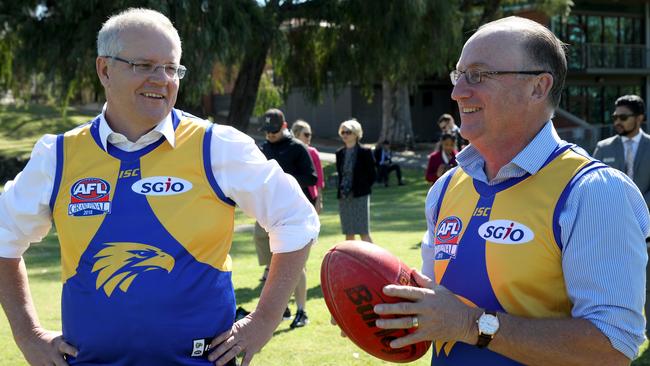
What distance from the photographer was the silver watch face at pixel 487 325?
2.22 meters

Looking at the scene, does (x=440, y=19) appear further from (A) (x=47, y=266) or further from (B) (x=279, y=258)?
(B) (x=279, y=258)

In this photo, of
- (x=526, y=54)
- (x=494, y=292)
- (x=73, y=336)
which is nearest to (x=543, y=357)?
(x=494, y=292)

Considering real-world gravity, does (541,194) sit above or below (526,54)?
below

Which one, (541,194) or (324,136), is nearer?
(541,194)

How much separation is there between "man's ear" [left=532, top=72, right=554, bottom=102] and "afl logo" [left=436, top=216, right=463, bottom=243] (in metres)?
0.47

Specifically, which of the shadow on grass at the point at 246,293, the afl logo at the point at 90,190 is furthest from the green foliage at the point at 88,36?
the afl logo at the point at 90,190

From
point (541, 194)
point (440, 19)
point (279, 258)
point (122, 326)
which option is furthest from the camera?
point (440, 19)

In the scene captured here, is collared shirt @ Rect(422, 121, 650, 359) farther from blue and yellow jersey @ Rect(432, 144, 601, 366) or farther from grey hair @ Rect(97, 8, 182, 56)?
grey hair @ Rect(97, 8, 182, 56)

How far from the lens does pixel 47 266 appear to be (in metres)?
11.2

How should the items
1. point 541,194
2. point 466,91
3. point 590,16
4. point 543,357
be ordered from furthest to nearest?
point 590,16, point 466,91, point 541,194, point 543,357

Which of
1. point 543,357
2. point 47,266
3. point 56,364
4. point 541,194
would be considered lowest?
point 47,266

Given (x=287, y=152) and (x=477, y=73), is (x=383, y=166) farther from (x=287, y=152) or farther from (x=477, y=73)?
(x=477, y=73)

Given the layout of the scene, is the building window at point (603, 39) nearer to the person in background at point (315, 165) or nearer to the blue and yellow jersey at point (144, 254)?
the person in background at point (315, 165)

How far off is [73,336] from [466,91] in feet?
5.30
